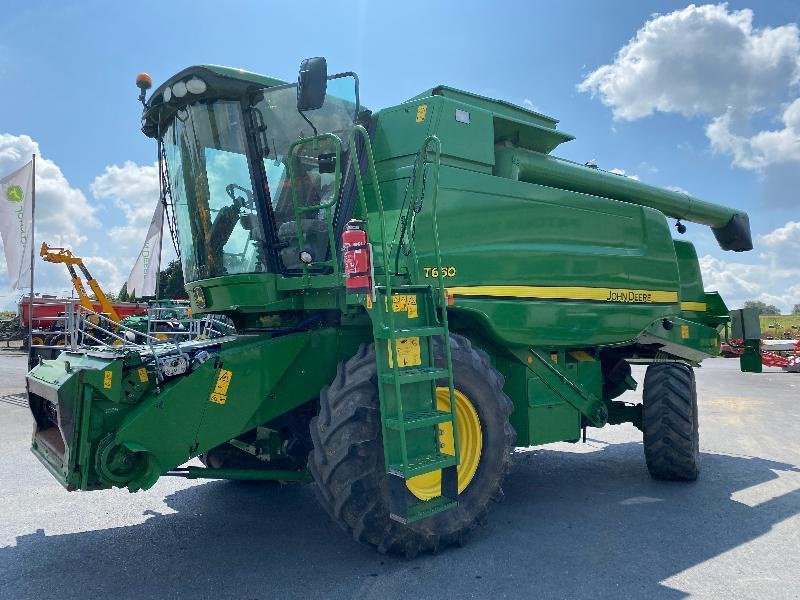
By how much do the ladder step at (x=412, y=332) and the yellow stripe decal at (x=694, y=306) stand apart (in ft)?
14.1

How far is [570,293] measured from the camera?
17.9ft

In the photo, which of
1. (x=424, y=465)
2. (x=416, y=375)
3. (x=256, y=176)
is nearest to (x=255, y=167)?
(x=256, y=176)

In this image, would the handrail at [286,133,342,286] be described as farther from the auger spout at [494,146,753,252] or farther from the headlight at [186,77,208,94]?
the auger spout at [494,146,753,252]

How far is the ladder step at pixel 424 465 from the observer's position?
3596 mm

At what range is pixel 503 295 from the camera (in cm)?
492

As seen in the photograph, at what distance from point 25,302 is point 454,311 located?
66.6 ft

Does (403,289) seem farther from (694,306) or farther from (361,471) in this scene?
(694,306)

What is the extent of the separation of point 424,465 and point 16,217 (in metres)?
12.5

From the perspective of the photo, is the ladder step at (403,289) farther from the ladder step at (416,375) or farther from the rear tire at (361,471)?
the ladder step at (416,375)

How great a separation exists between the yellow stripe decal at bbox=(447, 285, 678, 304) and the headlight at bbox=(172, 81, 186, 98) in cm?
227

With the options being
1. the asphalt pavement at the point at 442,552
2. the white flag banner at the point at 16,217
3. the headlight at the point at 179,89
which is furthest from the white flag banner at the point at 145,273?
the headlight at the point at 179,89

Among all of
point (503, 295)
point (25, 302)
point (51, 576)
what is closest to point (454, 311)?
point (503, 295)

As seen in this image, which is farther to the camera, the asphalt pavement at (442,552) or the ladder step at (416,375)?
the ladder step at (416,375)

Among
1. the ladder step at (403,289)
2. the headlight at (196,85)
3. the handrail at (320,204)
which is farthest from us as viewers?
the headlight at (196,85)
